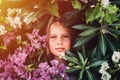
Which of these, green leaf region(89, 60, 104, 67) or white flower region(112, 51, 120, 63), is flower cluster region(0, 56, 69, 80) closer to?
green leaf region(89, 60, 104, 67)

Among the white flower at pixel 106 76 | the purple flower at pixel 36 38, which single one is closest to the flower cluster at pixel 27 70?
the purple flower at pixel 36 38

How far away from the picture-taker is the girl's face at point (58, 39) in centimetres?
319

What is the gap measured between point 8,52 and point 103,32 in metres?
0.88

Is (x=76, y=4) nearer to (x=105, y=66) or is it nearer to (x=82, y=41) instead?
(x=82, y=41)

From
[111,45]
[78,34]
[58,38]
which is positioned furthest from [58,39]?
[111,45]

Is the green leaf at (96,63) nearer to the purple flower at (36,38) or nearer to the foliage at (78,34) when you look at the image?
the foliage at (78,34)

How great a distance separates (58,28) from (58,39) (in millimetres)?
99

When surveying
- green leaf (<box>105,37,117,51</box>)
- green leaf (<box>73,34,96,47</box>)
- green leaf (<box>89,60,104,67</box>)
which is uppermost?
green leaf (<box>73,34,96,47</box>)

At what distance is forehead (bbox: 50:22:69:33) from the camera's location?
3.21 meters

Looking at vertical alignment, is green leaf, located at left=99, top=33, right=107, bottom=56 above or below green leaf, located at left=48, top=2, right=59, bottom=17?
below

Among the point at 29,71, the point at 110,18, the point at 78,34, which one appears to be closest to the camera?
the point at 110,18

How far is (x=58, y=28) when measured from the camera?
3.21 m

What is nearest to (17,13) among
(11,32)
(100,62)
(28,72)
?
(11,32)

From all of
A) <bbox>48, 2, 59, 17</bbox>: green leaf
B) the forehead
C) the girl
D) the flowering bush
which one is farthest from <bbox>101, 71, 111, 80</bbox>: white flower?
<bbox>48, 2, 59, 17</bbox>: green leaf
